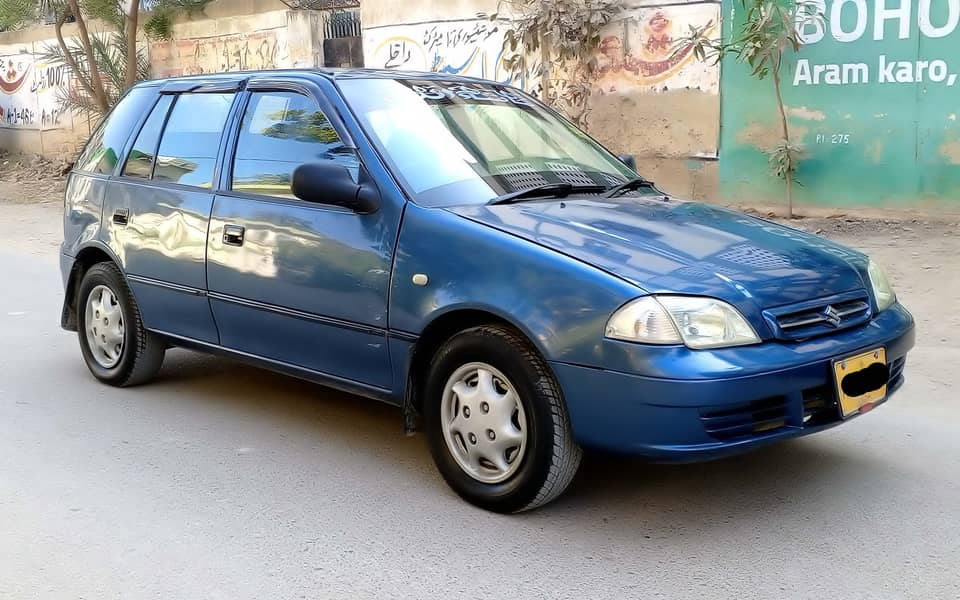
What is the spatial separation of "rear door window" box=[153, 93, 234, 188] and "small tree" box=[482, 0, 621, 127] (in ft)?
21.3

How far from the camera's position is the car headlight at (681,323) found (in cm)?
365

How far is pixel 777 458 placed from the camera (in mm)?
4691

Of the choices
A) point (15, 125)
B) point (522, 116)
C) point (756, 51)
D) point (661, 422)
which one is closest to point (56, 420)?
point (522, 116)

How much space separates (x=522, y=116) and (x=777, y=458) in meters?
2.07

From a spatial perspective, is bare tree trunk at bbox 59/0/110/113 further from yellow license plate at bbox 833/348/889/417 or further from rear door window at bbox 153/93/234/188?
yellow license plate at bbox 833/348/889/417

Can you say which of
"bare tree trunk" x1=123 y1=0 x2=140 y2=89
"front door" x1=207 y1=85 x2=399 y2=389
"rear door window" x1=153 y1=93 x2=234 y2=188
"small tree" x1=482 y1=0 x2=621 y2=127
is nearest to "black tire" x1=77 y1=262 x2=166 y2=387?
"rear door window" x1=153 y1=93 x2=234 y2=188

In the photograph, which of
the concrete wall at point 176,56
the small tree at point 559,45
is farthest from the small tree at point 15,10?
the small tree at point 559,45

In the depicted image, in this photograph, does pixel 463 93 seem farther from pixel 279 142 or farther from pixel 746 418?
pixel 746 418

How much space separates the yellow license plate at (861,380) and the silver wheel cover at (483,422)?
1.17 meters

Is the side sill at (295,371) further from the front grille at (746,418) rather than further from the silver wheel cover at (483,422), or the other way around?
the front grille at (746,418)

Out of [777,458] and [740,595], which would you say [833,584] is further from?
[777,458]

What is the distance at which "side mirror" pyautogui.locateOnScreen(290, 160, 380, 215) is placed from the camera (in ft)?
14.6

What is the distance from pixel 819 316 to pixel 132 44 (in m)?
15.2

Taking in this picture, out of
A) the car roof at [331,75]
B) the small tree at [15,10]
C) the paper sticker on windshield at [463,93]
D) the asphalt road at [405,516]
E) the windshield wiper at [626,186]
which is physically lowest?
the asphalt road at [405,516]
